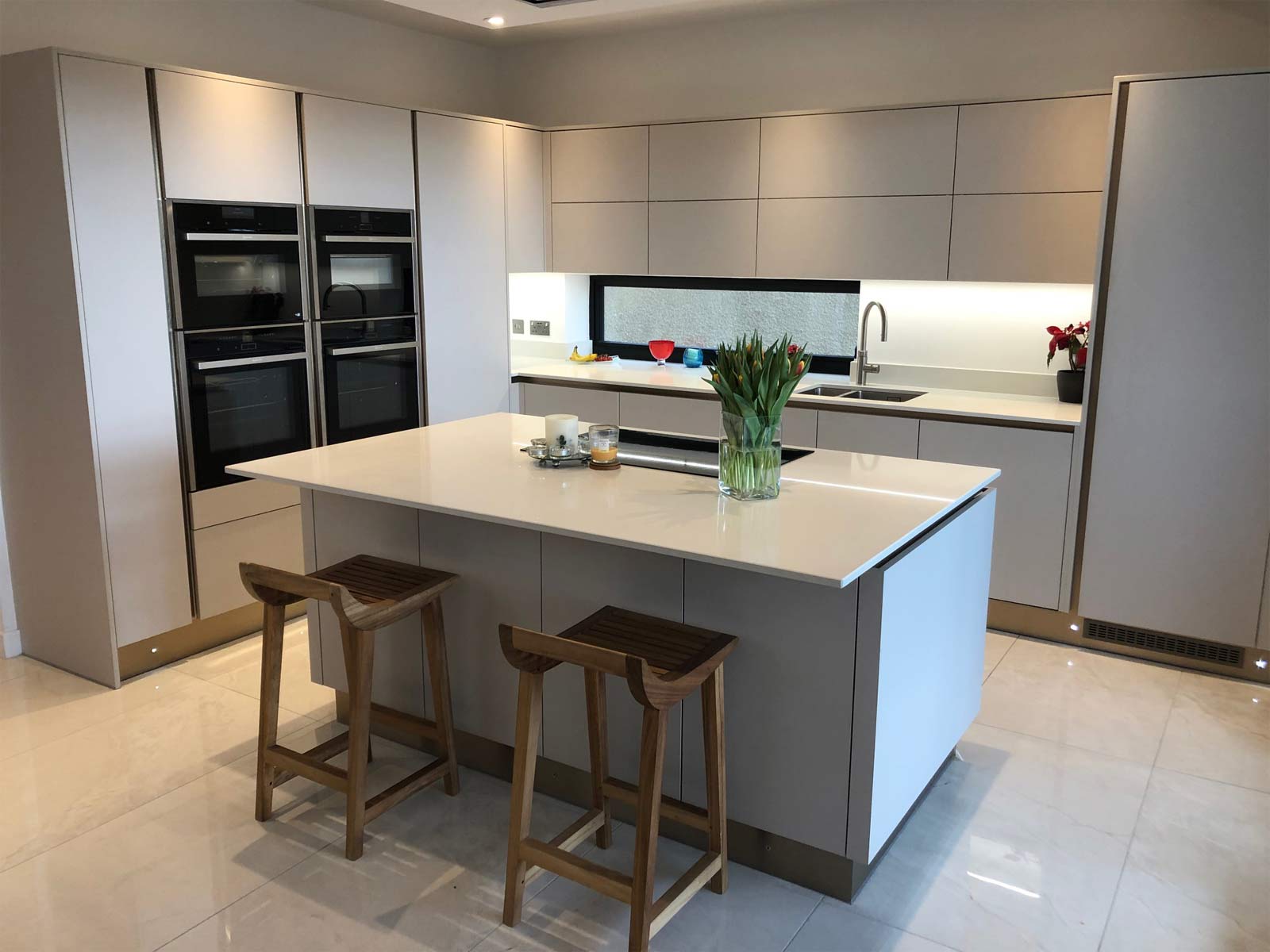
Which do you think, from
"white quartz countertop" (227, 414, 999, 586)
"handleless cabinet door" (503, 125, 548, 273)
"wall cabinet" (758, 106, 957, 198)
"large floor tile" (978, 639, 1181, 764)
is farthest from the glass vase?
"handleless cabinet door" (503, 125, 548, 273)

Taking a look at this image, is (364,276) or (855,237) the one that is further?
(855,237)

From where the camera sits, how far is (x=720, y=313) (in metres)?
5.57

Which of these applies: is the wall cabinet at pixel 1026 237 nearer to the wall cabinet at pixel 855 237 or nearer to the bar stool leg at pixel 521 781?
the wall cabinet at pixel 855 237

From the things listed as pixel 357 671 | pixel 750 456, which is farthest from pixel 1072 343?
pixel 357 671

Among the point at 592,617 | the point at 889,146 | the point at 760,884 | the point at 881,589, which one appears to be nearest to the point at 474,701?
the point at 592,617

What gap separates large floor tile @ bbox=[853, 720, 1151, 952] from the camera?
7.89 ft

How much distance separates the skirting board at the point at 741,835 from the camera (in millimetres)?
2512

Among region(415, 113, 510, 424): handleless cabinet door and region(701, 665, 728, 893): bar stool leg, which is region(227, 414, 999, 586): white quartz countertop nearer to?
region(701, 665, 728, 893): bar stool leg

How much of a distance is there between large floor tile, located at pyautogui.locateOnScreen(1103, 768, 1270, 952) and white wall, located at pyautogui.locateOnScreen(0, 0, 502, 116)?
3.98 meters

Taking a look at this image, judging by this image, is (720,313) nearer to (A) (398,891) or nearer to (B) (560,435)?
(B) (560,435)

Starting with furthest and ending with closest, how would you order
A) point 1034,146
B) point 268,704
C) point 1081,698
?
point 1034,146 < point 1081,698 < point 268,704

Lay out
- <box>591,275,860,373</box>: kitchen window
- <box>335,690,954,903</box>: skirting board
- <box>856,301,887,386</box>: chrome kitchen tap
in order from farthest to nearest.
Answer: <box>591,275,860,373</box>: kitchen window < <box>856,301,887,386</box>: chrome kitchen tap < <box>335,690,954,903</box>: skirting board

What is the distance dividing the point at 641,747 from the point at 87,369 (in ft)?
7.70

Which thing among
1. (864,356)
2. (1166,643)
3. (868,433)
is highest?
(864,356)
